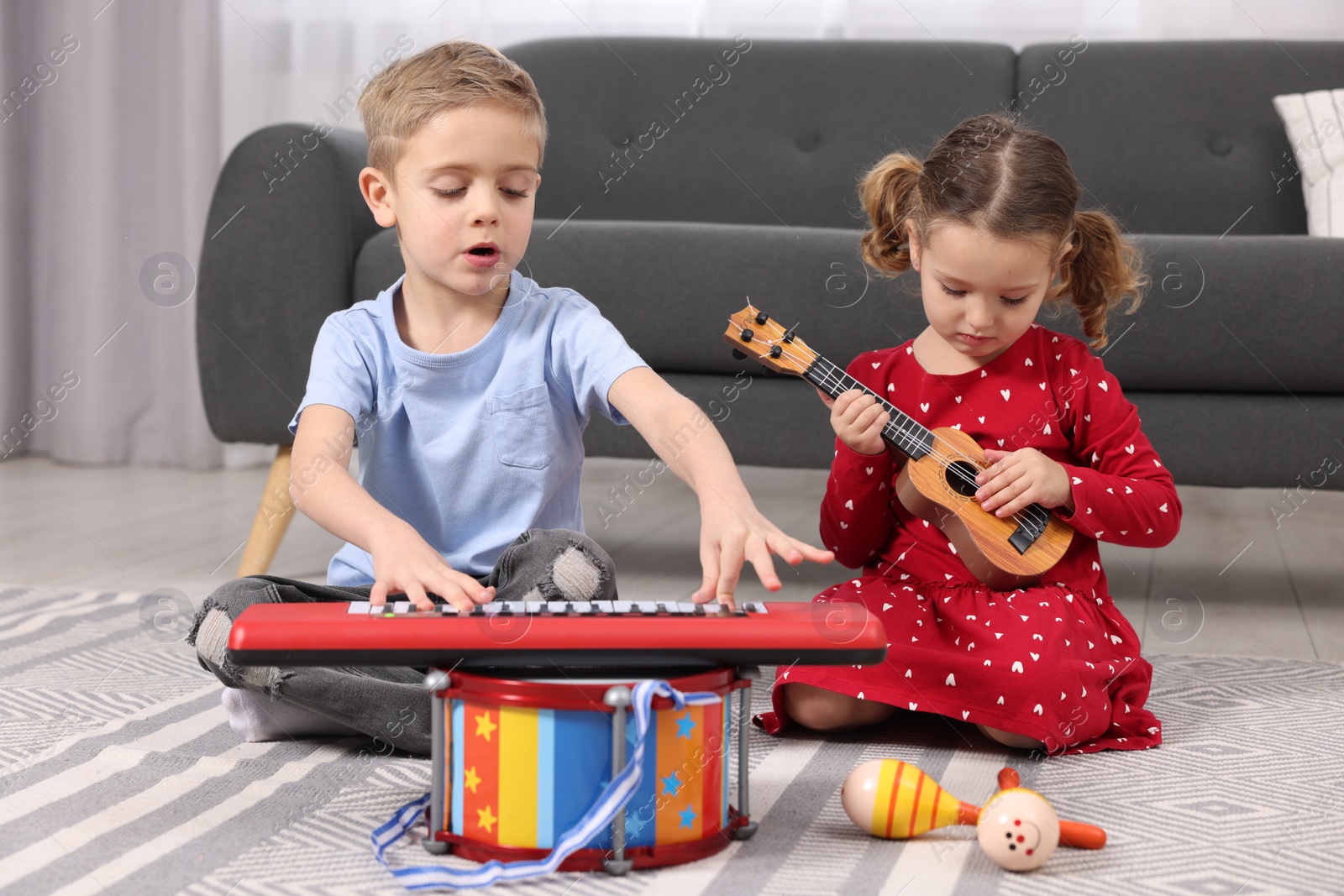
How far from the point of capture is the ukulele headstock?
48.1 inches

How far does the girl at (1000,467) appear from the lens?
3.68ft

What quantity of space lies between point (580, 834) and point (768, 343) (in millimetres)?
601

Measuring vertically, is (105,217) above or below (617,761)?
above

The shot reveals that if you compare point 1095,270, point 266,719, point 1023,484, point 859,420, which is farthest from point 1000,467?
point 266,719

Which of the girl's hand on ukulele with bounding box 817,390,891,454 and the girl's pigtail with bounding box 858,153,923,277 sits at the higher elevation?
the girl's pigtail with bounding box 858,153,923,277

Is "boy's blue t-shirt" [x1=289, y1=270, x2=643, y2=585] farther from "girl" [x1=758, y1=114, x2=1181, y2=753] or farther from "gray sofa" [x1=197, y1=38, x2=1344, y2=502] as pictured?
"gray sofa" [x1=197, y1=38, x2=1344, y2=502]

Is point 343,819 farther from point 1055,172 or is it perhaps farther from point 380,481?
point 1055,172

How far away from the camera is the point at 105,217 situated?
9.57 ft

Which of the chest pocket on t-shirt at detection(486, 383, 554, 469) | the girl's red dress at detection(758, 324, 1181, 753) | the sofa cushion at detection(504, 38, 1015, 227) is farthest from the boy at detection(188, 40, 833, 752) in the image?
the sofa cushion at detection(504, 38, 1015, 227)

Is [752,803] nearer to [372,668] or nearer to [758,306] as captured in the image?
[372,668]

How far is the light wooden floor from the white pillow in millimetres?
547

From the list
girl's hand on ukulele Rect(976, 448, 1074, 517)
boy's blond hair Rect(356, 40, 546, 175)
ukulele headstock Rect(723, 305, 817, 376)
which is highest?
boy's blond hair Rect(356, 40, 546, 175)

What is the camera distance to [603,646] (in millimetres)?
786

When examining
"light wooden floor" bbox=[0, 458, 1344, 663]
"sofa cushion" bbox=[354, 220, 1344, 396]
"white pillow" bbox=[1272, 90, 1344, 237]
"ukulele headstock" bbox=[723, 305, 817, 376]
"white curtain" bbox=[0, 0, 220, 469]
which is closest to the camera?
"ukulele headstock" bbox=[723, 305, 817, 376]
